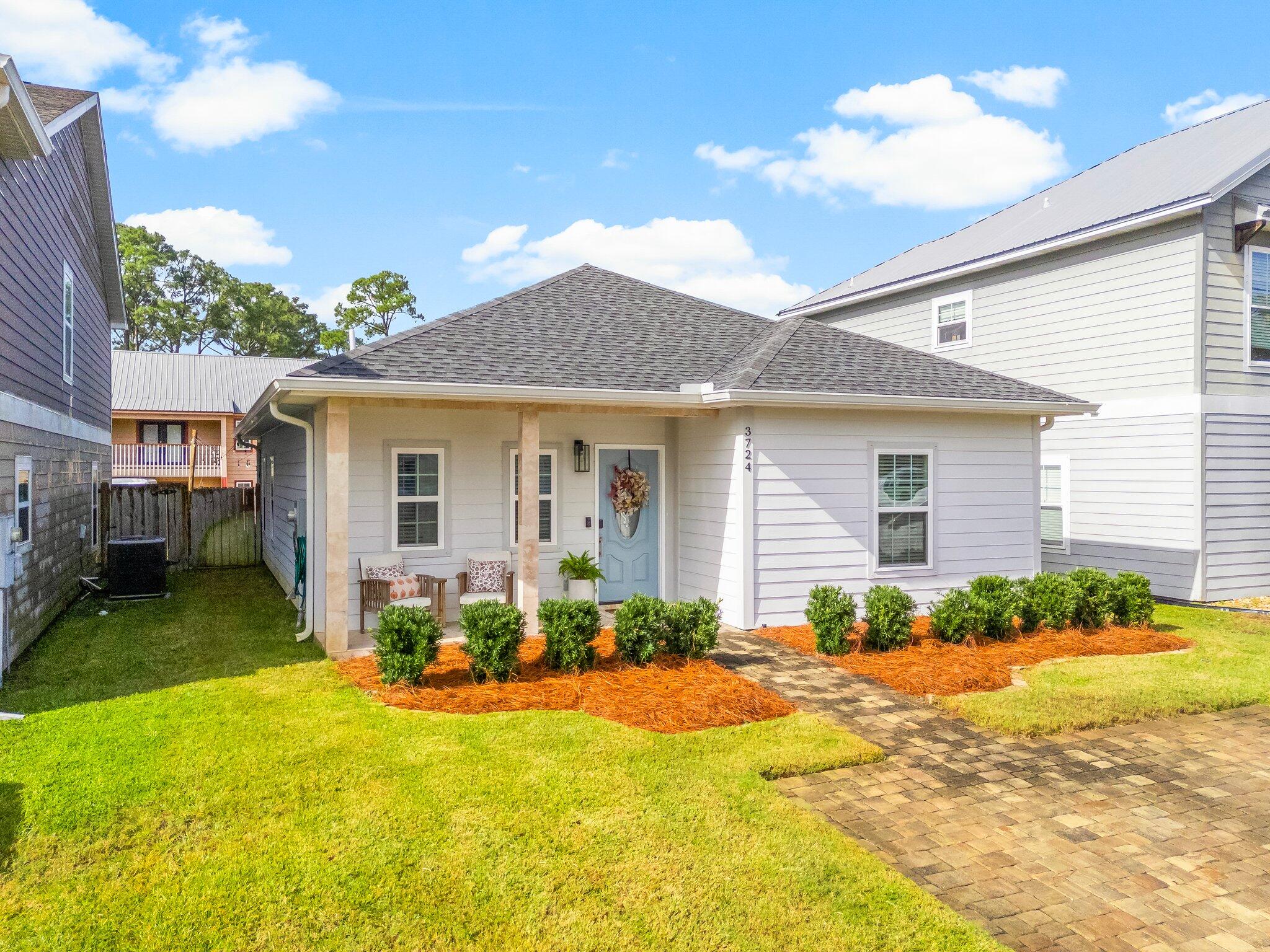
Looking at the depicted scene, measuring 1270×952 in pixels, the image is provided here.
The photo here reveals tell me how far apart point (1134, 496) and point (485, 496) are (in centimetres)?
903

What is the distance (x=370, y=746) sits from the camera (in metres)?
5.43

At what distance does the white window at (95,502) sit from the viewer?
13656mm

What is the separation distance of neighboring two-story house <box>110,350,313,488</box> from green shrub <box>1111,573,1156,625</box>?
26.2 metres

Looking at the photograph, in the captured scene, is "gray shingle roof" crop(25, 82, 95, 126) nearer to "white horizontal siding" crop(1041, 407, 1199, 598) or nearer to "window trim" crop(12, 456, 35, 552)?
→ "window trim" crop(12, 456, 35, 552)

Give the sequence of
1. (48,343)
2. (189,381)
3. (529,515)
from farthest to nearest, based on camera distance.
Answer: (189,381)
(48,343)
(529,515)

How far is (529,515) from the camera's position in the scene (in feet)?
27.2

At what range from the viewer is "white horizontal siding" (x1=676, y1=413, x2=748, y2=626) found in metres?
9.17

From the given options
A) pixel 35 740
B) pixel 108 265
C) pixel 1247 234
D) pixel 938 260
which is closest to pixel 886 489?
pixel 1247 234

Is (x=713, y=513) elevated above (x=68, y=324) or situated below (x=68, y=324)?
below

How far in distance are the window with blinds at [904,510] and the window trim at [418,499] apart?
16.7 feet

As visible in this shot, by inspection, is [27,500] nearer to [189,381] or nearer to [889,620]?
[889,620]

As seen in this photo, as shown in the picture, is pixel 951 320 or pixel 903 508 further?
pixel 951 320

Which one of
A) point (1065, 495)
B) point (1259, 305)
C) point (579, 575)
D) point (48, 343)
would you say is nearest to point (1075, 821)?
point (579, 575)

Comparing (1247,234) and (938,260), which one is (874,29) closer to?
(938,260)
